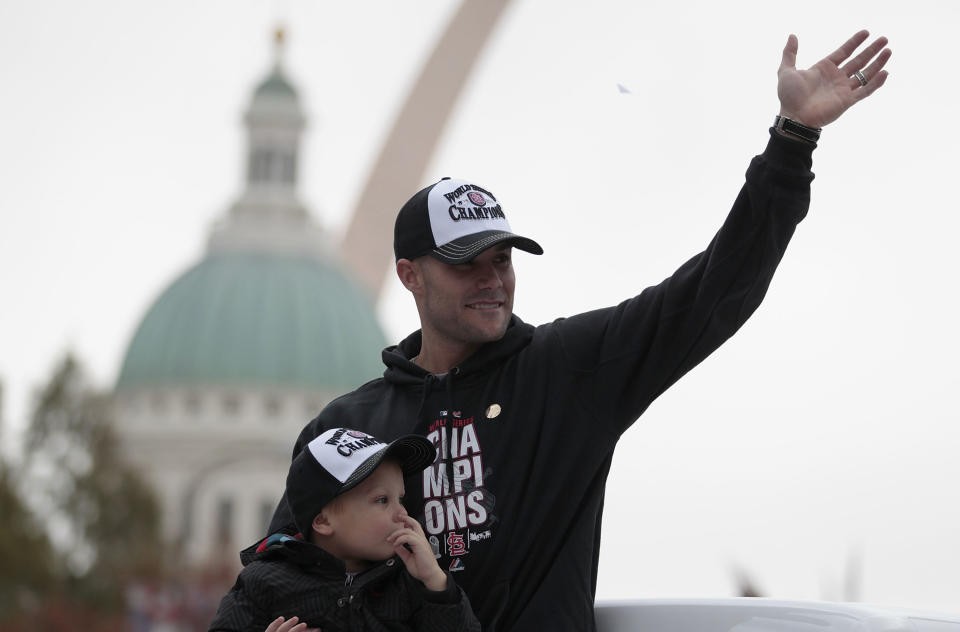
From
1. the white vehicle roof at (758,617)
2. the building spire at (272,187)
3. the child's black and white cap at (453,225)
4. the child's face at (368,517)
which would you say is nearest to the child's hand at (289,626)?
the child's face at (368,517)

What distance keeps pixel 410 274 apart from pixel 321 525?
863 mm

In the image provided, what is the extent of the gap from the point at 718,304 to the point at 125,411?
9986 cm

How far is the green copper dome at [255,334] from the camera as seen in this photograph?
335ft

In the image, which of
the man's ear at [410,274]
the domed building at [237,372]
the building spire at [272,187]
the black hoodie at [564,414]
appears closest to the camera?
the black hoodie at [564,414]

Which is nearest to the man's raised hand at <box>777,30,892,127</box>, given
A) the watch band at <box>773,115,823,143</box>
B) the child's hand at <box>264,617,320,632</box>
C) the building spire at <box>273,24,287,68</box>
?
the watch band at <box>773,115,823,143</box>

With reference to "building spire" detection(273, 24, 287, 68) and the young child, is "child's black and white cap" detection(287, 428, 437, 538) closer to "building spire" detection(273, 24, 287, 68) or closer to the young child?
the young child

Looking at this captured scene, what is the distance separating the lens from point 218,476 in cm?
10206

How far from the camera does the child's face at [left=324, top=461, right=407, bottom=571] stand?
4668 millimetres

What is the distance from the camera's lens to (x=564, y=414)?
15.7ft

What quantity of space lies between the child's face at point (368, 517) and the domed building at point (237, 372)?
94847mm

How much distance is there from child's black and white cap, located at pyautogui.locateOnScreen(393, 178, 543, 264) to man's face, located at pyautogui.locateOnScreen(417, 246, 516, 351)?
0.16ft

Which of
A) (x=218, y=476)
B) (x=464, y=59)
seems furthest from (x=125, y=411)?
(x=464, y=59)

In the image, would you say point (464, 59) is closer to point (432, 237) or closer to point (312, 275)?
point (312, 275)

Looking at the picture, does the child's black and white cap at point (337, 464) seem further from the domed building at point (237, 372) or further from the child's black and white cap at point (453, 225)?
the domed building at point (237, 372)
